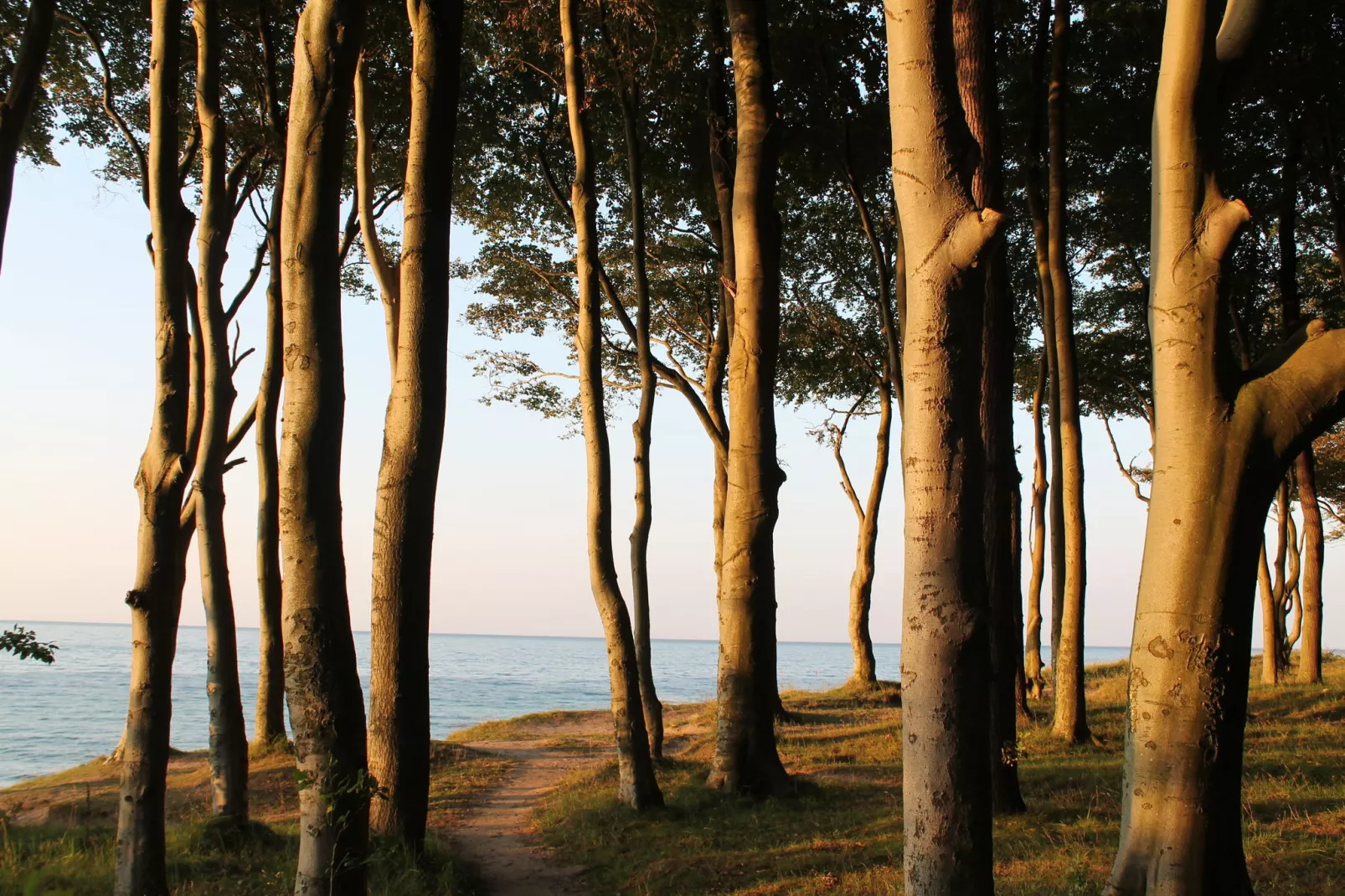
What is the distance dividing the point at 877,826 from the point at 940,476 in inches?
207

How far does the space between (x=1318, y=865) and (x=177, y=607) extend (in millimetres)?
7521

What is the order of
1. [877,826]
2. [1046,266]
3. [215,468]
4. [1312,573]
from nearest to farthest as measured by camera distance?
1. [877,826]
2. [215,468]
3. [1046,266]
4. [1312,573]

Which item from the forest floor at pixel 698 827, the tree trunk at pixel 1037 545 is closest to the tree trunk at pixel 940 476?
the forest floor at pixel 698 827

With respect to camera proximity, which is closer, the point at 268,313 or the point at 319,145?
the point at 319,145

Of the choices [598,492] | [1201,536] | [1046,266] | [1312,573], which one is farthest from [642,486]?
[1312,573]

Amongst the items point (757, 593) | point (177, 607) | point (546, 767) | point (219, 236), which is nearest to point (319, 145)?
point (177, 607)

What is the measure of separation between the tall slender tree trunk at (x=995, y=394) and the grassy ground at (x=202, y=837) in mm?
4600

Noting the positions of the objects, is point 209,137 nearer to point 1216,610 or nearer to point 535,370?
point 1216,610

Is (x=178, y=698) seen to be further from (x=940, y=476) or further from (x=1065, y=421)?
(x=940, y=476)

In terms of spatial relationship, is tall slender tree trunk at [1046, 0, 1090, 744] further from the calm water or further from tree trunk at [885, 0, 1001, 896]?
the calm water

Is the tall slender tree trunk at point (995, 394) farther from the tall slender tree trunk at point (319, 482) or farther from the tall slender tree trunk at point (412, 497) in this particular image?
the tall slender tree trunk at point (319, 482)

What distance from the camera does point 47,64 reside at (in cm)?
1290

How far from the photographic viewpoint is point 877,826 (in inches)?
314

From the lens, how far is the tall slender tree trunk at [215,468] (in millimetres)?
8039
